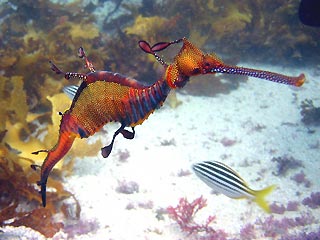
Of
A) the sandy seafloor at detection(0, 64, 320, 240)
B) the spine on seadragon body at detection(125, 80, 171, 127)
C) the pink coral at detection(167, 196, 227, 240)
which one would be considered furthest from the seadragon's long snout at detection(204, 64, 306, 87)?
the pink coral at detection(167, 196, 227, 240)

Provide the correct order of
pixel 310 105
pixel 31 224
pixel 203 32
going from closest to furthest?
pixel 31 224
pixel 310 105
pixel 203 32

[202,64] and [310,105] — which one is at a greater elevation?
[202,64]

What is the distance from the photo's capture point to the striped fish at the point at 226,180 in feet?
12.0

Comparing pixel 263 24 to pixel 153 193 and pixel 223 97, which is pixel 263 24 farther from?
pixel 153 193

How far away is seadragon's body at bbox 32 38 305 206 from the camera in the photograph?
A: 134cm


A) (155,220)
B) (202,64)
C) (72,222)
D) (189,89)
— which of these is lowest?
(189,89)

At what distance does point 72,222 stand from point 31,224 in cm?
66

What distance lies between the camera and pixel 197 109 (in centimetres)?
845

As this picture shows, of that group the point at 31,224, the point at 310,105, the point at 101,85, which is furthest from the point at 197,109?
the point at 101,85

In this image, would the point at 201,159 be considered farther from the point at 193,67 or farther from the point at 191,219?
the point at 193,67

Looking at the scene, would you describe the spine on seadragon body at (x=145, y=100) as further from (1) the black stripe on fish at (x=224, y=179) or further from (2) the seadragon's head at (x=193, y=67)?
(1) the black stripe on fish at (x=224, y=179)

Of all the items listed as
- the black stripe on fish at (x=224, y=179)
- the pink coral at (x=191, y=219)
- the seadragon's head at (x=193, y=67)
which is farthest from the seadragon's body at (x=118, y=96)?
the pink coral at (x=191, y=219)

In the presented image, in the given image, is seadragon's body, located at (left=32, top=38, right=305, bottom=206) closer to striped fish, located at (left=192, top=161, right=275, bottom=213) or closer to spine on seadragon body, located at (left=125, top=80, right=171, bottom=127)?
spine on seadragon body, located at (left=125, top=80, right=171, bottom=127)

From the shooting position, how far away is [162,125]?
7.49 m
